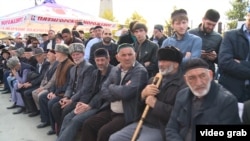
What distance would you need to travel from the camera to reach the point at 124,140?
11.8 ft

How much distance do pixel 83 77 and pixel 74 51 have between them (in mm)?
540

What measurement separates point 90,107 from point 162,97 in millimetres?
1639

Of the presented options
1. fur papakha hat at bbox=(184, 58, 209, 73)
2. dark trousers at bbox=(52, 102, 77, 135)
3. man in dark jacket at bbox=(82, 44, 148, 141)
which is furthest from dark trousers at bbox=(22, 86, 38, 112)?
fur papakha hat at bbox=(184, 58, 209, 73)

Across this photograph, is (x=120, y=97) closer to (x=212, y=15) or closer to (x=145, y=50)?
(x=145, y=50)

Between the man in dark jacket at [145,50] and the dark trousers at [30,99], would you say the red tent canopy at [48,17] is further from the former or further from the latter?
the man in dark jacket at [145,50]

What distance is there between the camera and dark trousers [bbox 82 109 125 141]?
3957 millimetres

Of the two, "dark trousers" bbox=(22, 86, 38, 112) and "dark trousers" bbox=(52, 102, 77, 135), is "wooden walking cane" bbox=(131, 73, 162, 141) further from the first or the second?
"dark trousers" bbox=(22, 86, 38, 112)

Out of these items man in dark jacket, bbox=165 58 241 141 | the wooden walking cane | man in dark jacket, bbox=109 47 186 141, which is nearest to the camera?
man in dark jacket, bbox=165 58 241 141

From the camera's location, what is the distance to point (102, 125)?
4258 millimetres

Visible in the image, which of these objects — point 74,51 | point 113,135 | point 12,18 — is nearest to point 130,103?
point 113,135

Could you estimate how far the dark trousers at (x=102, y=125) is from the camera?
13.0 ft

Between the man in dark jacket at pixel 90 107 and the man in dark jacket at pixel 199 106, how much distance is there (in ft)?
6.05

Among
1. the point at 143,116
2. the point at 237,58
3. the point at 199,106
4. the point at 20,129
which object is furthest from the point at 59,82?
the point at 199,106

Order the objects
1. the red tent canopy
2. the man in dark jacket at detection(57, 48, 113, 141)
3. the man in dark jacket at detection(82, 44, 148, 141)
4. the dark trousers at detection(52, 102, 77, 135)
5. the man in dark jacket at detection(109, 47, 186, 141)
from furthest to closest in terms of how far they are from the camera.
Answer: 1. the red tent canopy
2. the dark trousers at detection(52, 102, 77, 135)
3. the man in dark jacket at detection(57, 48, 113, 141)
4. the man in dark jacket at detection(82, 44, 148, 141)
5. the man in dark jacket at detection(109, 47, 186, 141)
